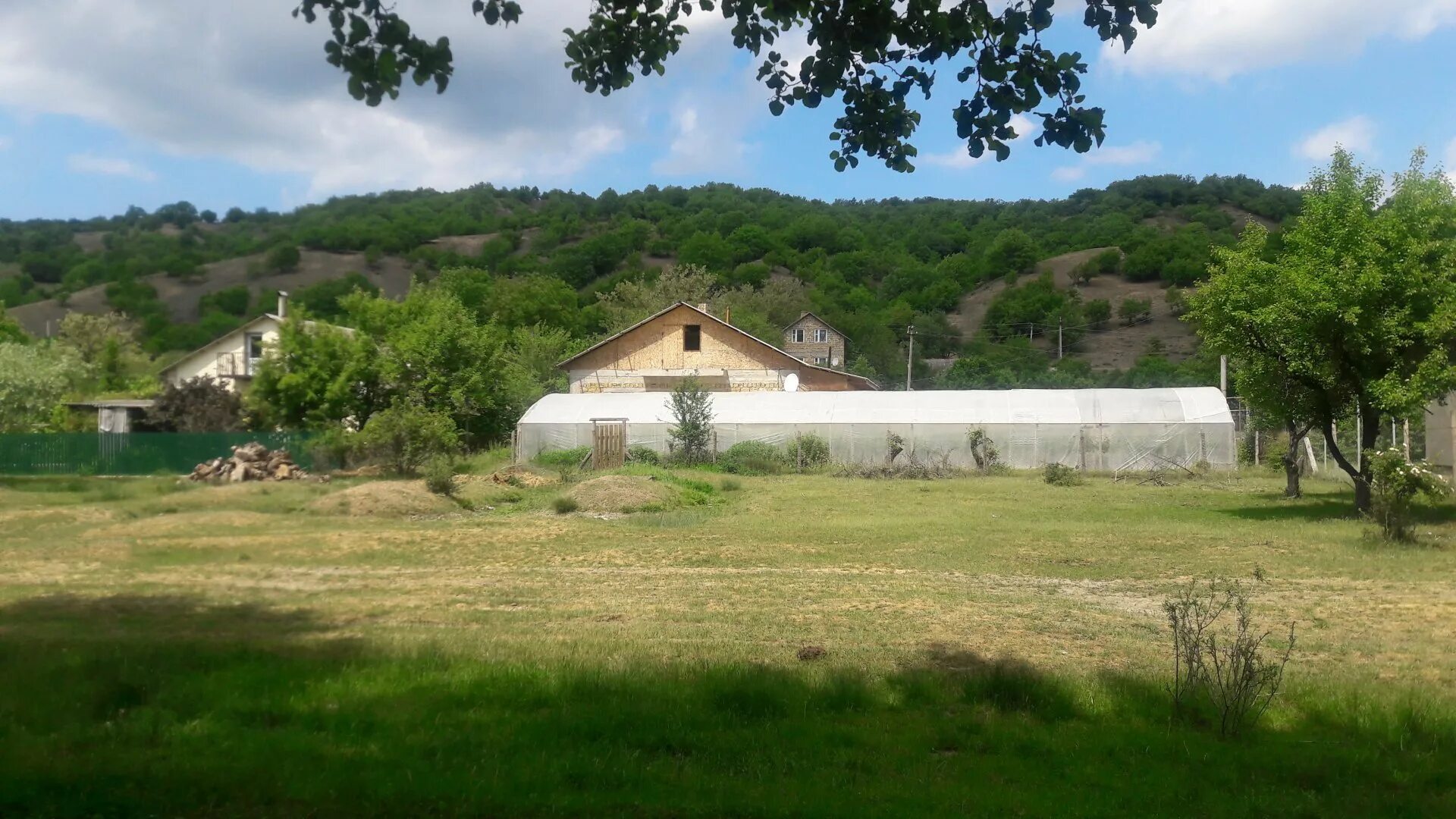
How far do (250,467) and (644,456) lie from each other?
13978 mm

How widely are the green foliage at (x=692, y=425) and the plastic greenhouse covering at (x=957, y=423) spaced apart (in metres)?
1.40

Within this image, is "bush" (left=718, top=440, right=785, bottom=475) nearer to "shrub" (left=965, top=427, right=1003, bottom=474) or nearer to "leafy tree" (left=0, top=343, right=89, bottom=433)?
"shrub" (left=965, top=427, right=1003, bottom=474)

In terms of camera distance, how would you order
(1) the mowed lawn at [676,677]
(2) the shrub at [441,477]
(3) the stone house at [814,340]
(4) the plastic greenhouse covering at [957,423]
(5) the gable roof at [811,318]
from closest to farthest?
1. (1) the mowed lawn at [676,677]
2. (2) the shrub at [441,477]
3. (4) the plastic greenhouse covering at [957,423]
4. (5) the gable roof at [811,318]
5. (3) the stone house at [814,340]

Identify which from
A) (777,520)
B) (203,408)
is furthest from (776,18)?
(203,408)

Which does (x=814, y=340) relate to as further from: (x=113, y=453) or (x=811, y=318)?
(x=113, y=453)

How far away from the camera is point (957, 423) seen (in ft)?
130

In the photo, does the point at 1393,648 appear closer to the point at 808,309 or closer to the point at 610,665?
the point at 610,665

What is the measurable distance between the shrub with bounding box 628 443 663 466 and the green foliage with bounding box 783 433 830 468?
15.9ft

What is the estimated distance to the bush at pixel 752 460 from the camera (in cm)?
3784

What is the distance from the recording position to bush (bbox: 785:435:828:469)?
39384mm

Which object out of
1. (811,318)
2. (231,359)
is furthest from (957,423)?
(811,318)

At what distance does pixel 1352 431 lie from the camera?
34.1 metres

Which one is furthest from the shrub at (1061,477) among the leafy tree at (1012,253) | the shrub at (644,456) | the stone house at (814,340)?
the stone house at (814,340)

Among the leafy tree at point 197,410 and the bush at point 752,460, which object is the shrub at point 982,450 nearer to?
the bush at point 752,460
